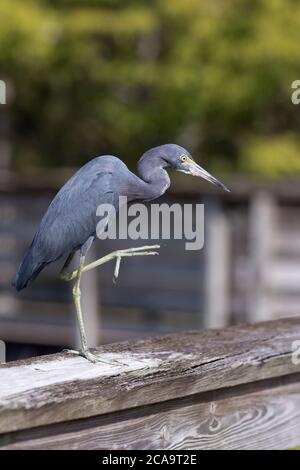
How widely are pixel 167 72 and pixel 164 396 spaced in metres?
9.61

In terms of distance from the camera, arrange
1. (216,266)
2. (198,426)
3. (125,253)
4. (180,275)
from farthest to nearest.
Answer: (180,275) < (216,266) < (125,253) < (198,426)

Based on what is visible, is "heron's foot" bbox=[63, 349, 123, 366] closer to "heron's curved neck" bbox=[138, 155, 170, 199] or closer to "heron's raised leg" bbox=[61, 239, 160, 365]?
"heron's raised leg" bbox=[61, 239, 160, 365]

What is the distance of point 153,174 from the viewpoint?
2887 mm

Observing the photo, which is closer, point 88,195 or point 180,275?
point 88,195

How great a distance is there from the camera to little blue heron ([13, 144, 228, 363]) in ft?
9.26

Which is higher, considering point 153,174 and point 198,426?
point 153,174

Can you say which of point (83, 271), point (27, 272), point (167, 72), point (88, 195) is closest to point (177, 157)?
point (88, 195)

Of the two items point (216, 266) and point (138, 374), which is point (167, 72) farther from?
point (138, 374)

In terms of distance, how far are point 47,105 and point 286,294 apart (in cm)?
534

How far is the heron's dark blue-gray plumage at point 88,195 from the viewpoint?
2.82 metres

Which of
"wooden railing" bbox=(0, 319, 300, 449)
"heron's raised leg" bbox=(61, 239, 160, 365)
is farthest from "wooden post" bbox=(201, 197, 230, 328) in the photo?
"heron's raised leg" bbox=(61, 239, 160, 365)

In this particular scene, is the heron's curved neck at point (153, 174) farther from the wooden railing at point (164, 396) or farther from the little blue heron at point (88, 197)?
the wooden railing at point (164, 396)

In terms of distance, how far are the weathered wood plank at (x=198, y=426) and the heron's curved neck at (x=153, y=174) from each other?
0.59 m
